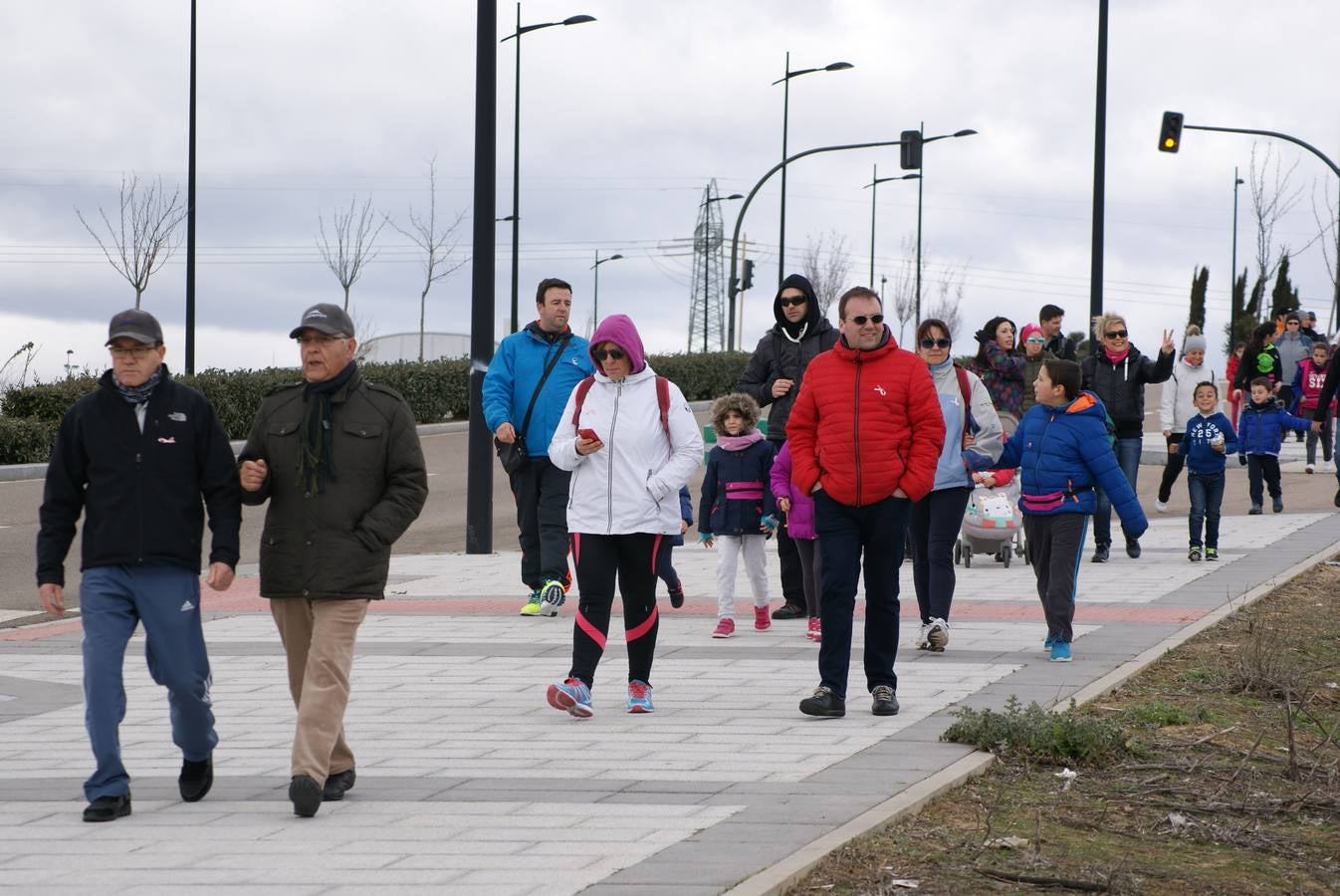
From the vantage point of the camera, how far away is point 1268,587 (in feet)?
42.9

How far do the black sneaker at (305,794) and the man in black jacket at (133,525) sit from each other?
0.49m

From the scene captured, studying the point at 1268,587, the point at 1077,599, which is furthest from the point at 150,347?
the point at 1268,587

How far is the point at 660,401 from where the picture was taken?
28.1 ft

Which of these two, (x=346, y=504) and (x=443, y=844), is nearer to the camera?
(x=443, y=844)

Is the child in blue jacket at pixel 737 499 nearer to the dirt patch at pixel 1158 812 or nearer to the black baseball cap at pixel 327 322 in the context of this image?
the dirt patch at pixel 1158 812

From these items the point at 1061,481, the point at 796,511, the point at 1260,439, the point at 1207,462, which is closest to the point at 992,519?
the point at 1207,462

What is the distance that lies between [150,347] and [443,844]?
77.7 inches

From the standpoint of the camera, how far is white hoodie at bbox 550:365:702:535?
836 cm

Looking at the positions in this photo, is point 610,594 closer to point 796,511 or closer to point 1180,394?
point 796,511

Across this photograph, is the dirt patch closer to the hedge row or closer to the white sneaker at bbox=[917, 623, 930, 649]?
the white sneaker at bbox=[917, 623, 930, 649]

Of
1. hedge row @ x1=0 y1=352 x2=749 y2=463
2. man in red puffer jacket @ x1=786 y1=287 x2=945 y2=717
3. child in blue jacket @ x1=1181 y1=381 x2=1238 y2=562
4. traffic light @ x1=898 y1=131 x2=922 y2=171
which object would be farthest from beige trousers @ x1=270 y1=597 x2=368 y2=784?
traffic light @ x1=898 y1=131 x2=922 y2=171

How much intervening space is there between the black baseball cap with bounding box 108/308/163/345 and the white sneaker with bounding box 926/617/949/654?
5.15 metres

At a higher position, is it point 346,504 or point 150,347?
point 150,347

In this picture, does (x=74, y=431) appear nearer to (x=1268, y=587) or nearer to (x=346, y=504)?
(x=346, y=504)
